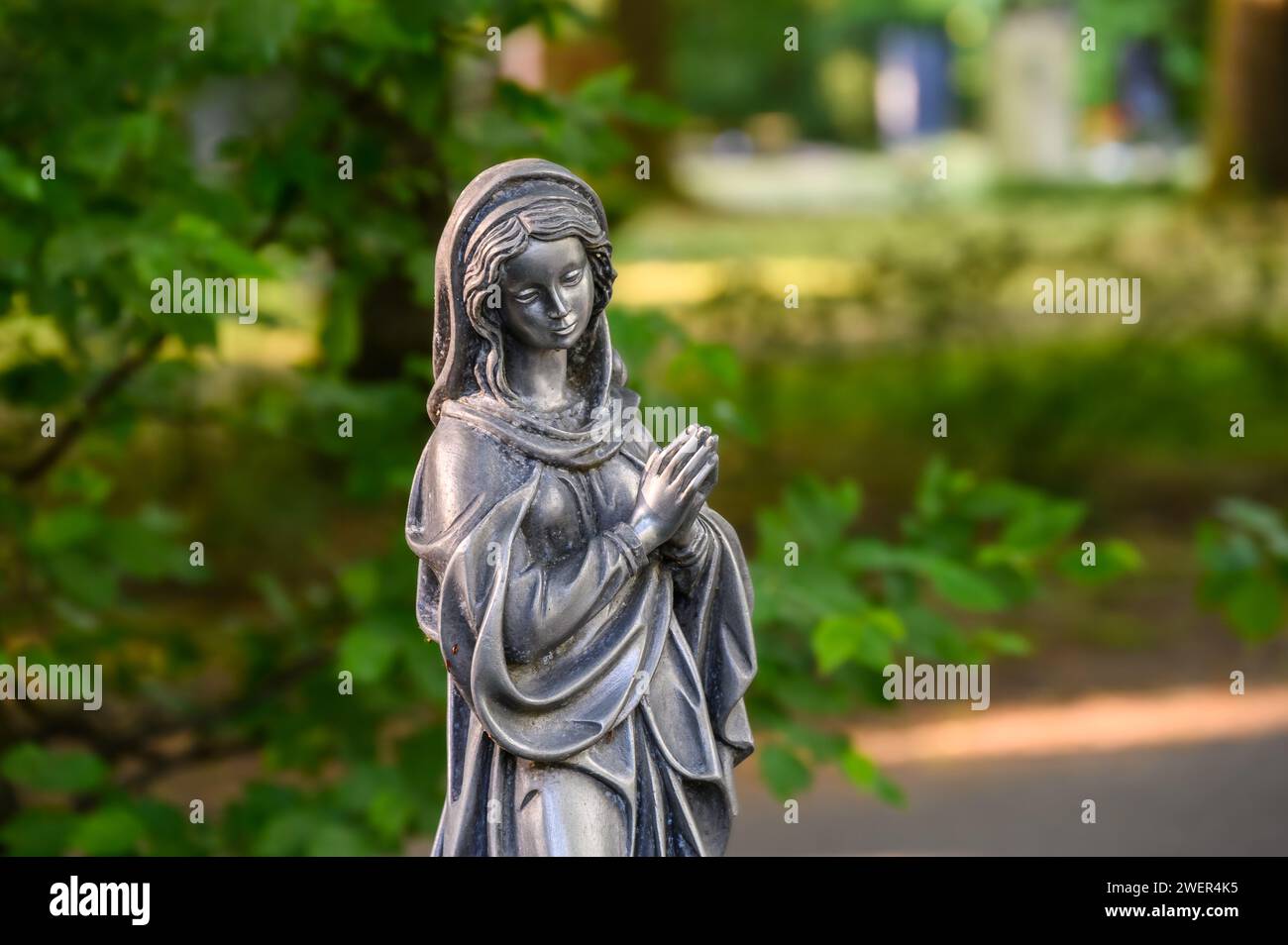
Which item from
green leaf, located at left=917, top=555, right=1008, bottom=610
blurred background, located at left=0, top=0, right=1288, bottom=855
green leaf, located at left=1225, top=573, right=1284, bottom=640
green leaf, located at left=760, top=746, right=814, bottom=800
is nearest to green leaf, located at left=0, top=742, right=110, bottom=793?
blurred background, located at left=0, top=0, right=1288, bottom=855

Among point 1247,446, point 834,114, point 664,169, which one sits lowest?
point 1247,446

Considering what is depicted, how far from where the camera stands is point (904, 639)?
5266 millimetres

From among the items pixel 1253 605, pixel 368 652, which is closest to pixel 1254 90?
pixel 1253 605

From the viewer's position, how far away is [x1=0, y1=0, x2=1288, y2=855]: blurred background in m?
5.26

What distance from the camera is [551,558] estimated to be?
10.9 feet

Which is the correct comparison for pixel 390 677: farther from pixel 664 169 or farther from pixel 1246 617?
pixel 664 169

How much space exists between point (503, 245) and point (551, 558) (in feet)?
2.00

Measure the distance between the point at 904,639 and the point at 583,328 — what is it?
87.2 inches

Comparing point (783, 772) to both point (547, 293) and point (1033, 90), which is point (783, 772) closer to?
point (547, 293)

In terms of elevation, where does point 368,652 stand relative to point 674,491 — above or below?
below

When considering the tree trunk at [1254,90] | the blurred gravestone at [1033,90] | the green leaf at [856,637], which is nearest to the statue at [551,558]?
the green leaf at [856,637]

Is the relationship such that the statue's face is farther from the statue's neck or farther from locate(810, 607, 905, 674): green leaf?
locate(810, 607, 905, 674): green leaf

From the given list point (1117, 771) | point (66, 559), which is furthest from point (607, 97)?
point (1117, 771)

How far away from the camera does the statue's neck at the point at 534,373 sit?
134 inches
